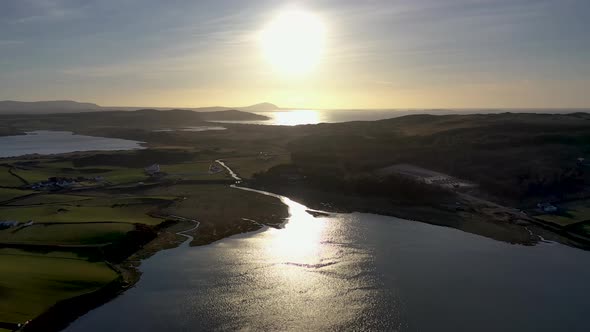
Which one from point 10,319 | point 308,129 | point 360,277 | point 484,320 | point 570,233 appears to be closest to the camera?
point 10,319

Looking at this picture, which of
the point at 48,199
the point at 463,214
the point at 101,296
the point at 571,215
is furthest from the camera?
the point at 48,199

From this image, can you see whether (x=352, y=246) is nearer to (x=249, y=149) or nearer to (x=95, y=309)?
(x=95, y=309)

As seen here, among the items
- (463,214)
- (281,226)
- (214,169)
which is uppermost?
(214,169)

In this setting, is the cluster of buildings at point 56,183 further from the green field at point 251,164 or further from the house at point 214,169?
the green field at point 251,164

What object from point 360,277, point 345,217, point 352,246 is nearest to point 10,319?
point 360,277

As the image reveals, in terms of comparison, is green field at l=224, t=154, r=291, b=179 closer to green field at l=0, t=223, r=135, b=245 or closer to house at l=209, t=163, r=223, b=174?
house at l=209, t=163, r=223, b=174

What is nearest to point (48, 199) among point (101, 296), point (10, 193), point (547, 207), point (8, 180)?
point (10, 193)

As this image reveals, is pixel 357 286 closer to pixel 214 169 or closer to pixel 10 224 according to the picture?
pixel 10 224
